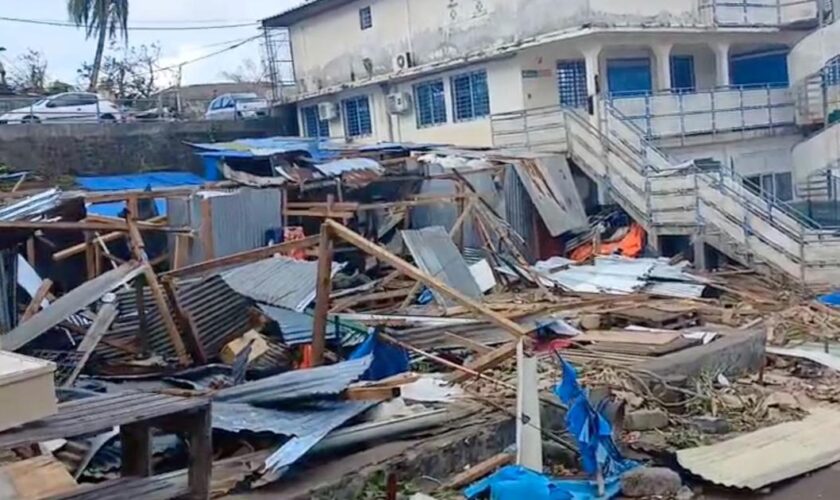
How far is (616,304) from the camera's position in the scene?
532 inches

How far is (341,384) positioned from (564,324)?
4.74m

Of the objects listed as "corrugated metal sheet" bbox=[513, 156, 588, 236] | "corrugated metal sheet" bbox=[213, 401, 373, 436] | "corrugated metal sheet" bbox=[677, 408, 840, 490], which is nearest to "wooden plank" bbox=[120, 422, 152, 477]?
"corrugated metal sheet" bbox=[213, 401, 373, 436]

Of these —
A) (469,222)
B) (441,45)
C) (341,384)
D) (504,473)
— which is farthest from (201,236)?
(441,45)

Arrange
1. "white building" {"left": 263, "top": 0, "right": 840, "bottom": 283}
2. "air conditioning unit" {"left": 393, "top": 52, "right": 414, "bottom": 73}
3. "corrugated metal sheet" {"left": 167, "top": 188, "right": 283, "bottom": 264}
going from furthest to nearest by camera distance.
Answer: "air conditioning unit" {"left": 393, "top": 52, "right": 414, "bottom": 73} → "white building" {"left": 263, "top": 0, "right": 840, "bottom": 283} → "corrugated metal sheet" {"left": 167, "top": 188, "right": 283, "bottom": 264}

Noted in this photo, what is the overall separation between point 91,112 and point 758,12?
18.9 m

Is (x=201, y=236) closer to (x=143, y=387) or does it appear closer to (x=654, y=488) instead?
(x=143, y=387)

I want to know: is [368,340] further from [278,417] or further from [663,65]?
[663,65]

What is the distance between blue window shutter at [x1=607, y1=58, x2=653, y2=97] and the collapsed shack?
19.4 ft

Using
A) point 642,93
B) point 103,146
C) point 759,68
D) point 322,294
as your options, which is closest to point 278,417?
point 322,294

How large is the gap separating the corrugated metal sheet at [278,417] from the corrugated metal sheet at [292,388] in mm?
95

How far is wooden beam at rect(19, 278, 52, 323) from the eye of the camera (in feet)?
35.6

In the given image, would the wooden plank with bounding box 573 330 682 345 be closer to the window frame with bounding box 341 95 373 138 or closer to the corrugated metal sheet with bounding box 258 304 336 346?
the corrugated metal sheet with bounding box 258 304 336 346

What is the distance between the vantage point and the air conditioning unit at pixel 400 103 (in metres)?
26.2

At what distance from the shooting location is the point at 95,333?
10.2 metres
